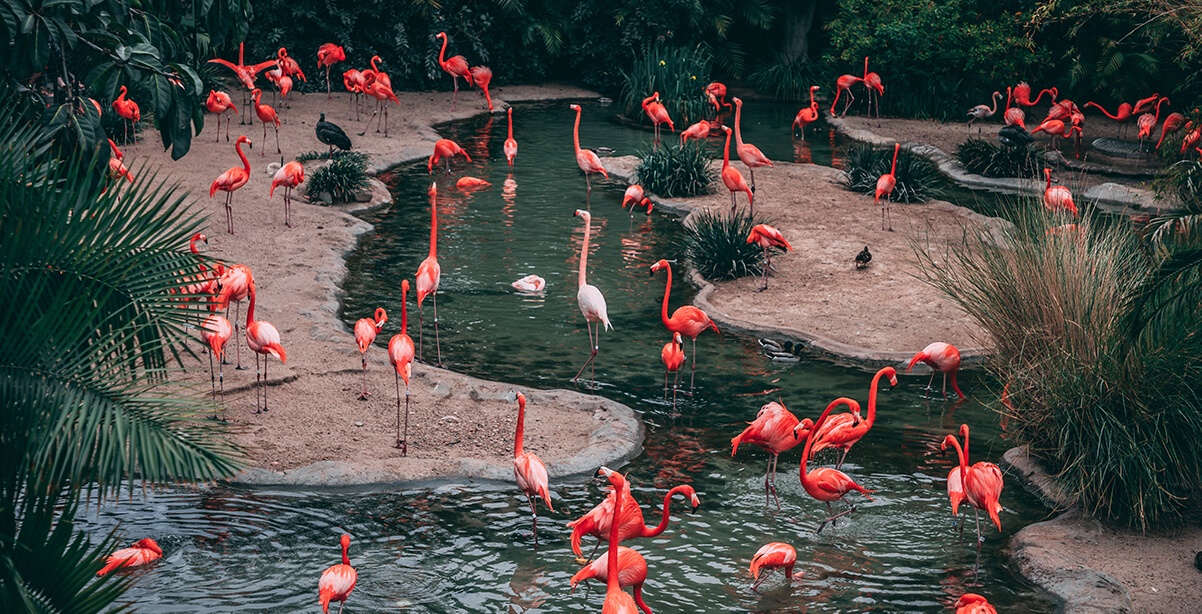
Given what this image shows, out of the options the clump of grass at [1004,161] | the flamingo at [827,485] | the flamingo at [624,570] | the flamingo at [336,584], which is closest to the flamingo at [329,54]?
the clump of grass at [1004,161]

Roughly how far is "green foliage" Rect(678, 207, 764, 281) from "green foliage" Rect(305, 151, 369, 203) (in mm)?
4365

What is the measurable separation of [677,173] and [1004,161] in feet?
14.9

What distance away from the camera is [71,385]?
3762 millimetres

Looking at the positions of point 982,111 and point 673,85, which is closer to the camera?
point 982,111

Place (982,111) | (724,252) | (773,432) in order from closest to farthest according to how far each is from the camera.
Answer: (773,432), (724,252), (982,111)

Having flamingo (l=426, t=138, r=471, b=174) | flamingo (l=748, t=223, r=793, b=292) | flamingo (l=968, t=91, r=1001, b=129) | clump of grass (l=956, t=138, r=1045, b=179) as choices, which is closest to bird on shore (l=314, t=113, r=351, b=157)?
flamingo (l=426, t=138, r=471, b=174)

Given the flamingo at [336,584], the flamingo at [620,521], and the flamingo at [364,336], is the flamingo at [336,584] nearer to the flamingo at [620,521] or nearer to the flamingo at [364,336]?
the flamingo at [620,521]

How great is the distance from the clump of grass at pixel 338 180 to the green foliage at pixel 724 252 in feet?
14.3

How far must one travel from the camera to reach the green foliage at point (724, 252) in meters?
10.8

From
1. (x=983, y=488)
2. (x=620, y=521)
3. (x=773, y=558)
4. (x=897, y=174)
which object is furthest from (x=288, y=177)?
(x=983, y=488)

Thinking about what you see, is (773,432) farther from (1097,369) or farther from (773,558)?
(1097,369)

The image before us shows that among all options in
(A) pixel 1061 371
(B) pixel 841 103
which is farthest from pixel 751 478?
(B) pixel 841 103

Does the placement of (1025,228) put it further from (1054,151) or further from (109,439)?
(1054,151)

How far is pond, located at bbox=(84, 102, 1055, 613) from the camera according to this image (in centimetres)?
559
